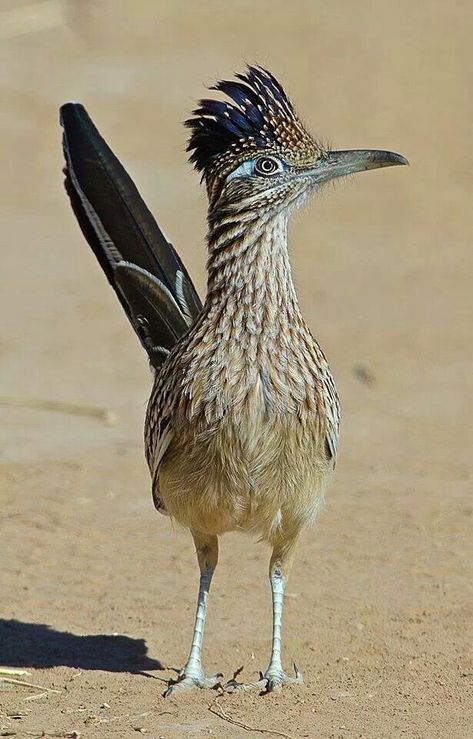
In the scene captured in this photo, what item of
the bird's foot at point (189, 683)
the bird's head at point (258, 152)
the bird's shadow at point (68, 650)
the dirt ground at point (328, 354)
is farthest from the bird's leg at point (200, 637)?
the bird's head at point (258, 152)

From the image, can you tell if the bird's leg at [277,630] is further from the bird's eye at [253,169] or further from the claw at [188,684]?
the bird's eye at [253,169]

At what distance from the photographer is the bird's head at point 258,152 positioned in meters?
6.08

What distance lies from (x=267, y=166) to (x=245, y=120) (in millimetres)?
212

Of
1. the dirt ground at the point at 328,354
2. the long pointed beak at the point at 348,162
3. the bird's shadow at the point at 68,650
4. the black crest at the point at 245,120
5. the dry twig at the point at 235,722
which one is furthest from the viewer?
the bird's shadow at the point at 68,650

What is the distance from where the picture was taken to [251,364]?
19.7ft

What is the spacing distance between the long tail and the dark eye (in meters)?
1.39

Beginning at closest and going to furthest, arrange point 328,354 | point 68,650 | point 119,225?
point 68,650 < point 119,225 < point 328,354

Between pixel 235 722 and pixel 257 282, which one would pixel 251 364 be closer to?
pixel 257 282

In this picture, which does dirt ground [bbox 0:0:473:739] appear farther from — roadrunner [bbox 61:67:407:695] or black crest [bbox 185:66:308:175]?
black crest [bbox 185:66:308:175]

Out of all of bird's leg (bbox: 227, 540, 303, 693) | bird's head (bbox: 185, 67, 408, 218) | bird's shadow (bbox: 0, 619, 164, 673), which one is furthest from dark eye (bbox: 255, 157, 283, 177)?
bird's shadow (bbox: 0, 619, 164, 673)

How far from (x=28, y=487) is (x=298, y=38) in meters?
12.4

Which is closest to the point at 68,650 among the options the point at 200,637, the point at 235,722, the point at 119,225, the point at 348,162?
the point at 200,637

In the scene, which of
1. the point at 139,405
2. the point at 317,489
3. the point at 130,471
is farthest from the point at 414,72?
the point at 317,489

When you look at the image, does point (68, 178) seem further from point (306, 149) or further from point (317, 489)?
point (317, 489)
